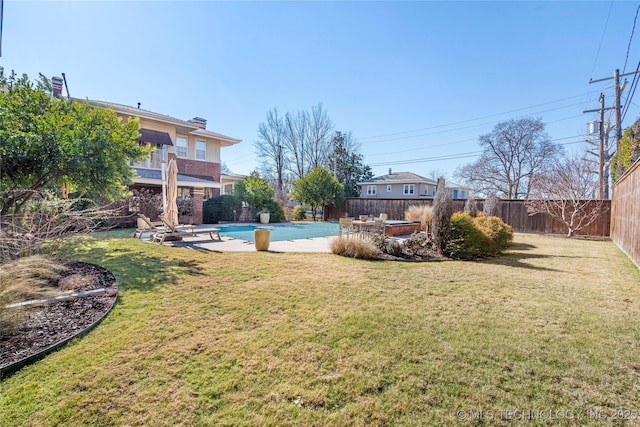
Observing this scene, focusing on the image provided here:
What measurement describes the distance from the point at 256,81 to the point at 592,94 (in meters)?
23.9

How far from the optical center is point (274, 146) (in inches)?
1639

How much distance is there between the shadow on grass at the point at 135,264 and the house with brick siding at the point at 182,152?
32.6 feet

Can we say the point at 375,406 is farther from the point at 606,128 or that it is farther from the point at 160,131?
the point at 606,128

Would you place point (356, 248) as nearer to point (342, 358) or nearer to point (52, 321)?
point (342, 358)

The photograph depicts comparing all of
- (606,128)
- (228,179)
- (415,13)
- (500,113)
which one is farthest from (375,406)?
(228,179)

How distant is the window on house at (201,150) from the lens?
23.1 metres

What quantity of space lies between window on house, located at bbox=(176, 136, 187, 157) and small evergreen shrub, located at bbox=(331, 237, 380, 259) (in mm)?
17822

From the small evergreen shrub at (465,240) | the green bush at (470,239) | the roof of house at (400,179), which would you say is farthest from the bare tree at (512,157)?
the small evergreen shrub at (465,240)

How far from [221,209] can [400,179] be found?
82.4 feet

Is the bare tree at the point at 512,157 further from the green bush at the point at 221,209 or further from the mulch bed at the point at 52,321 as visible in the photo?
the mulch bed at the point at 52,321

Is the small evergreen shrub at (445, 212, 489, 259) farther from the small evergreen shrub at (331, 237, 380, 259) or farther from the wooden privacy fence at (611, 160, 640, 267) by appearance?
the wooden privacy fence at (611, 160, 640, 267)

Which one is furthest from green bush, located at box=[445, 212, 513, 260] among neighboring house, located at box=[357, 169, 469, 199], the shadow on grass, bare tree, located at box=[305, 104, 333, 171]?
bare tree, located at box=[305, 104, 333, 171]

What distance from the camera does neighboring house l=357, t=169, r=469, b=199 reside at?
125 ft

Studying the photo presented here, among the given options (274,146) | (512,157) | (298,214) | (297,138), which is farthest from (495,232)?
(274,146)
